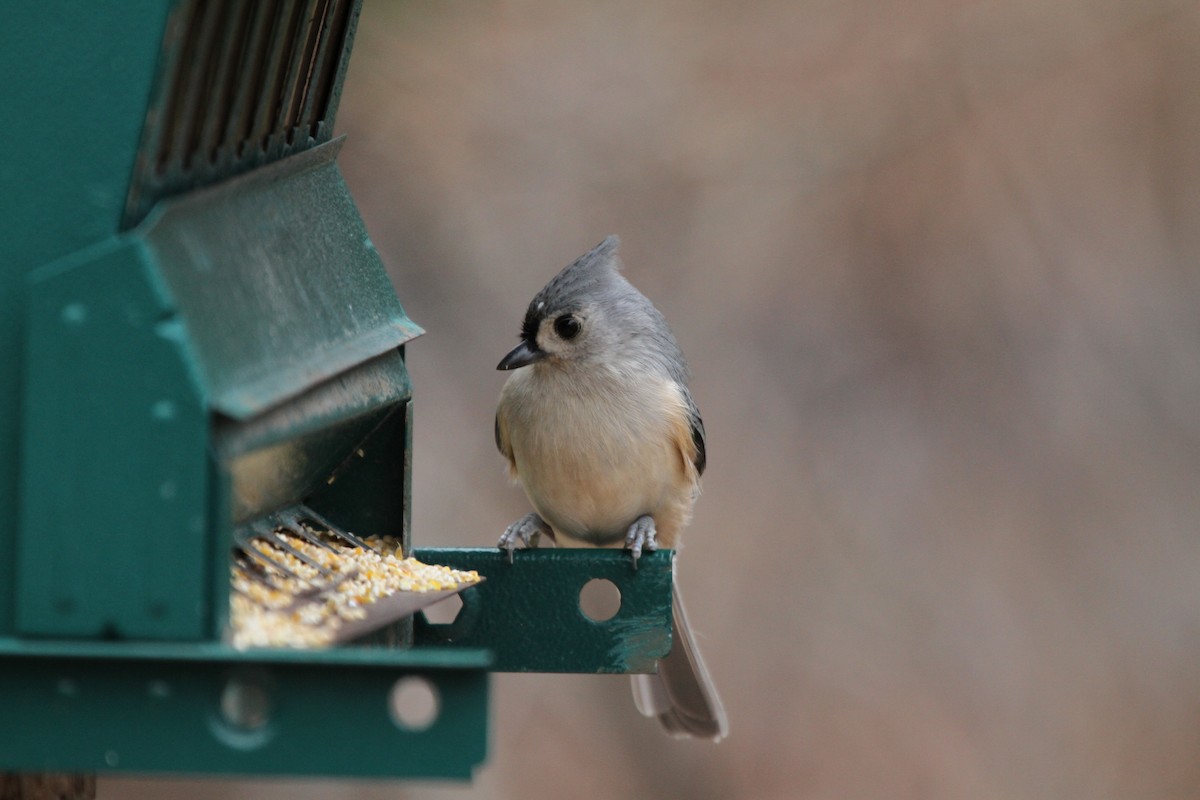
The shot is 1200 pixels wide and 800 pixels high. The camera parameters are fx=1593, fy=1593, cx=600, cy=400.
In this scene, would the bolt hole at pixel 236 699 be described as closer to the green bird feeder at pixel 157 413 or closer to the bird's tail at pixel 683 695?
the green bird feeder at pixel 157 413

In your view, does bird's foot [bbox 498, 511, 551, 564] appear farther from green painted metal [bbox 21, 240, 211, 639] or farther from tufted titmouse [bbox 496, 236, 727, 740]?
green painted metal [bbox 21, 240, 211, 639]

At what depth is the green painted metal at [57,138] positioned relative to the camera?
8.41ft

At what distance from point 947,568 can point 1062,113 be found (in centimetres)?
220

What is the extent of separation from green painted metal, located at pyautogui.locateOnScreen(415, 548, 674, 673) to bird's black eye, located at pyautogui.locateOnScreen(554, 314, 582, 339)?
3.34 ft

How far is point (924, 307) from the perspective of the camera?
24.5 ft

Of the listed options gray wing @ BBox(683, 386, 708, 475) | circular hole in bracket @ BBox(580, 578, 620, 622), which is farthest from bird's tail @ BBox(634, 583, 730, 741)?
circular hole in bracket @ BBox(580, 578, 620, 622)

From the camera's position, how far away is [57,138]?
2607mm

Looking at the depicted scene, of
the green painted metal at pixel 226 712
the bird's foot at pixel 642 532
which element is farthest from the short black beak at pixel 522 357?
the green painted metal at pixel 226 712

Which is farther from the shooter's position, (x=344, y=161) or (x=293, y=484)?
(x=344, y=161)

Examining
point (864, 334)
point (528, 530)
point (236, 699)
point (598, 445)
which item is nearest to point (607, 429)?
point (598, 445)

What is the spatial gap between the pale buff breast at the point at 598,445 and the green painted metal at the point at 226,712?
6.84ft

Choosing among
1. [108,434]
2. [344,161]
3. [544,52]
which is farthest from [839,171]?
[108,434]

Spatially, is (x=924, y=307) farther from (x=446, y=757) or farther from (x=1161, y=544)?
(x=446, y=757)

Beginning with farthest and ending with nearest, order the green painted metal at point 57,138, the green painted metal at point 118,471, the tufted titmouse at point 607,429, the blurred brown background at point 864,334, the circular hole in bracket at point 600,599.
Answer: the circular hole in bracket at point 600,599 < the blurred brown background at point 864,334 < the tufted titmouse at point 607,429 < the green painted metal at point 57,138 < the green painted metal at point 118,471
